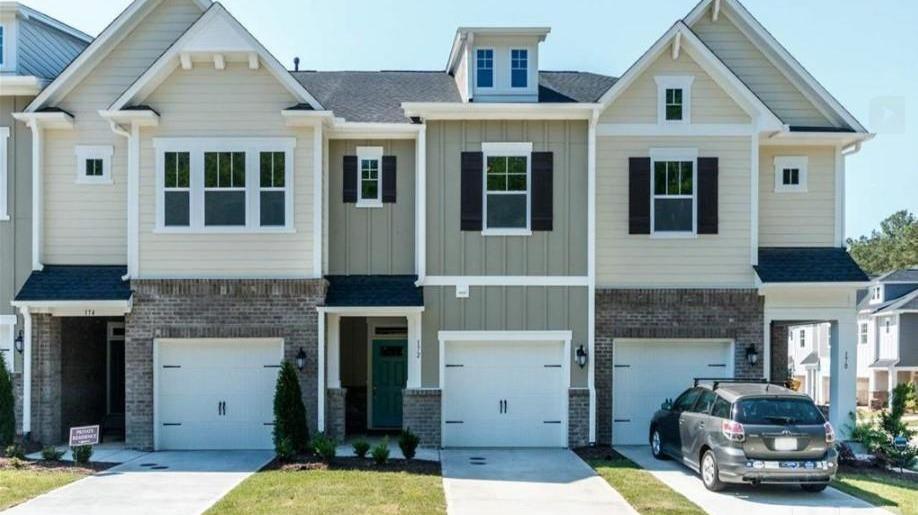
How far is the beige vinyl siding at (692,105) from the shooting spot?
59.2ft

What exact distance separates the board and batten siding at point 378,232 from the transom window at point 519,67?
95.7 inches

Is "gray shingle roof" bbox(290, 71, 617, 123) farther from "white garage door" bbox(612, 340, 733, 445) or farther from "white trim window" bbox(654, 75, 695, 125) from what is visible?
"white garage door" bbox(612, 340, 733, 445)

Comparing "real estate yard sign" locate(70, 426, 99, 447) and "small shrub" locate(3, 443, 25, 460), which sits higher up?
"real estate yard sign" locate(70, 426, 99, 447)

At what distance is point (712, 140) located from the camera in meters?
18.1

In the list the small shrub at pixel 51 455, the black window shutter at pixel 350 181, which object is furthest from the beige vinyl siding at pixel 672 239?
the small shrub at pixel 51 455

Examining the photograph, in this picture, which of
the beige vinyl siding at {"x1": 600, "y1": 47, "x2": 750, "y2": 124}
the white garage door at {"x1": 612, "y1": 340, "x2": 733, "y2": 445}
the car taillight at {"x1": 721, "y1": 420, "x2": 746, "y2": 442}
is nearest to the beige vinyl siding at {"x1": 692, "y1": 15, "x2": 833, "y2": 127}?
the beige vinyl siding at {"x1": 600, "y1": 47, "x2": 750, "y2": 124}

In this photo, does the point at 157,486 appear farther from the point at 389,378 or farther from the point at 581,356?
the point at 389,378

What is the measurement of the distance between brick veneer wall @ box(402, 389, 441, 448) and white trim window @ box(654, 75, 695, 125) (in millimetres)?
7051

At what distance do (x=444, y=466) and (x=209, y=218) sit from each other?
21.0 feet

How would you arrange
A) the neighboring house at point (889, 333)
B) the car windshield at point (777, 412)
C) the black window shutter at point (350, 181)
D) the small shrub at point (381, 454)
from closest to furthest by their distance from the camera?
the car windshield at point (777, 412)
the small shrub at point (381, 454)
the black window shutter at point (350, 181)
the neighboring house at point (889, 333)

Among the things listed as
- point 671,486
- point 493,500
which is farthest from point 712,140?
point 493,500

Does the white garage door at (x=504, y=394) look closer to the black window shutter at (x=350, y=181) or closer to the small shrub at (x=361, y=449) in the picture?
the small shrub at (x=361, y=449)

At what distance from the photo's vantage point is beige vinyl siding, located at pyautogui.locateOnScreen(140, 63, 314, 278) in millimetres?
17297

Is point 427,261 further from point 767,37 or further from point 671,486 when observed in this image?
point 767,37
